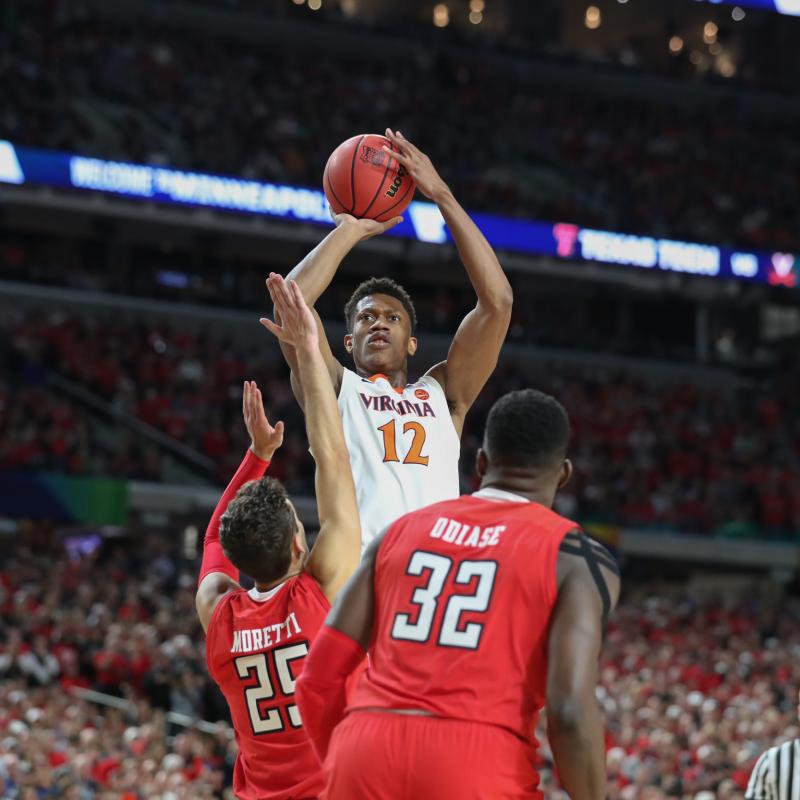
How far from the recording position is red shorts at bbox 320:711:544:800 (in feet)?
11.2

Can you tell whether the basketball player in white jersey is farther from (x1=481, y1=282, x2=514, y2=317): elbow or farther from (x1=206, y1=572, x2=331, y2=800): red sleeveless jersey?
(x1=206, y1=572, x2=331, y2=800): red sleeveless jersey

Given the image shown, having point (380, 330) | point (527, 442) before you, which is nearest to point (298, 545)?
point (527, 442)

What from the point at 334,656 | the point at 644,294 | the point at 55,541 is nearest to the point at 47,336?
the point at 55,541

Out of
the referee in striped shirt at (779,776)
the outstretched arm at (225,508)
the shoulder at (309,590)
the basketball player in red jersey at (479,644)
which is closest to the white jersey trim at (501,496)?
the basketball player in red jersey at (479,644)

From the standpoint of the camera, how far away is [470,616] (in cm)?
347

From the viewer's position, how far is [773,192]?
1268 inches

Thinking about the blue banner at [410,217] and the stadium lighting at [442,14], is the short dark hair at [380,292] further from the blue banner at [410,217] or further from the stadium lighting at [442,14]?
the stadium lighting at [442,14]

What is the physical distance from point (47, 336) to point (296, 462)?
5026 millimetres

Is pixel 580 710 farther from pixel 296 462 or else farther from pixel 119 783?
pixel 296 462

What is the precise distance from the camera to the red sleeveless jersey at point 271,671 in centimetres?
450

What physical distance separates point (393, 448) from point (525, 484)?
2093mm

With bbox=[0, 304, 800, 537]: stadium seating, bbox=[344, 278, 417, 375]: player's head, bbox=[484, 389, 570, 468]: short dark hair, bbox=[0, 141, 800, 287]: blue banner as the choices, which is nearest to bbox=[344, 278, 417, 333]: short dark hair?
bbox=[344, 278, 417, 375]: player's head

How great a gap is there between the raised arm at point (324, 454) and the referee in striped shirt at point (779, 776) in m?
1.62

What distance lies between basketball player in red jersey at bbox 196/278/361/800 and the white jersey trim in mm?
791
